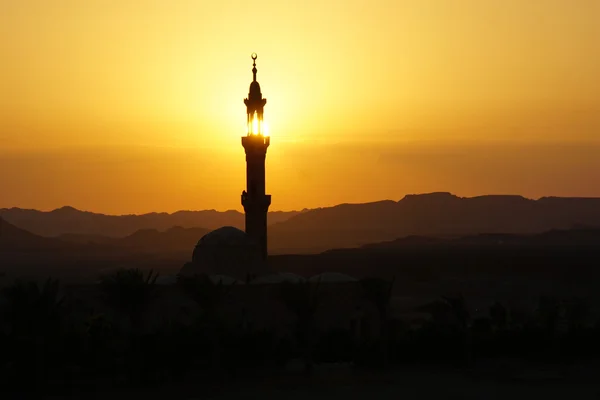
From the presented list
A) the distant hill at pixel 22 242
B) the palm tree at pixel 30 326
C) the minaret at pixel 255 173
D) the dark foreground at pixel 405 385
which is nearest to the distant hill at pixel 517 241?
the distant hill at pixel 22 242

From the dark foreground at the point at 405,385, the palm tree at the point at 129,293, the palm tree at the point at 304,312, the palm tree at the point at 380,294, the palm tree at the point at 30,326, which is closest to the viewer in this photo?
the dark foreground at the point at 405,385

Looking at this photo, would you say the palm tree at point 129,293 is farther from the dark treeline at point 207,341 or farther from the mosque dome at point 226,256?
the mosque dome at point 226,256

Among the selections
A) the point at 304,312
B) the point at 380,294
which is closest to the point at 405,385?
the point at 304,312

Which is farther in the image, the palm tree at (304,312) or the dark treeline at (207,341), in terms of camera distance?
the palm tree at (304,312)

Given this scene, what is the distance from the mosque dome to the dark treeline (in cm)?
532

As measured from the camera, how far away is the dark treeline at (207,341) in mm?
28609

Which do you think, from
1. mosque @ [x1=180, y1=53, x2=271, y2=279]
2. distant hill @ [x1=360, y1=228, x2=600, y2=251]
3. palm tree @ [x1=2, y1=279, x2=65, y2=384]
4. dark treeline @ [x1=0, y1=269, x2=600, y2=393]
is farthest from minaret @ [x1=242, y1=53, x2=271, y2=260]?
distant hill @ [x1=360, y1=228, x2=600, y2=251]

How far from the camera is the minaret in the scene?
152 ft

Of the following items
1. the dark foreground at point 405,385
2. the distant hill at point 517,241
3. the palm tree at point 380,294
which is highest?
the distant hill at point 517,241

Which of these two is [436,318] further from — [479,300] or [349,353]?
[479,300]

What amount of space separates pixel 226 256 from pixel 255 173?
519cm

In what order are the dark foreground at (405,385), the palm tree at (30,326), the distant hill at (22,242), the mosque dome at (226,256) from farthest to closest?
the distant hill at (22,242) → the mosque dome at (226,256) → the palm tree at (30,326) → the dark foreground at (405,385)

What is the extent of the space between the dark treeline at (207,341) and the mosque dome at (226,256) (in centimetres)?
532

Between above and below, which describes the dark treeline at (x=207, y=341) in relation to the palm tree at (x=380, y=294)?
below
